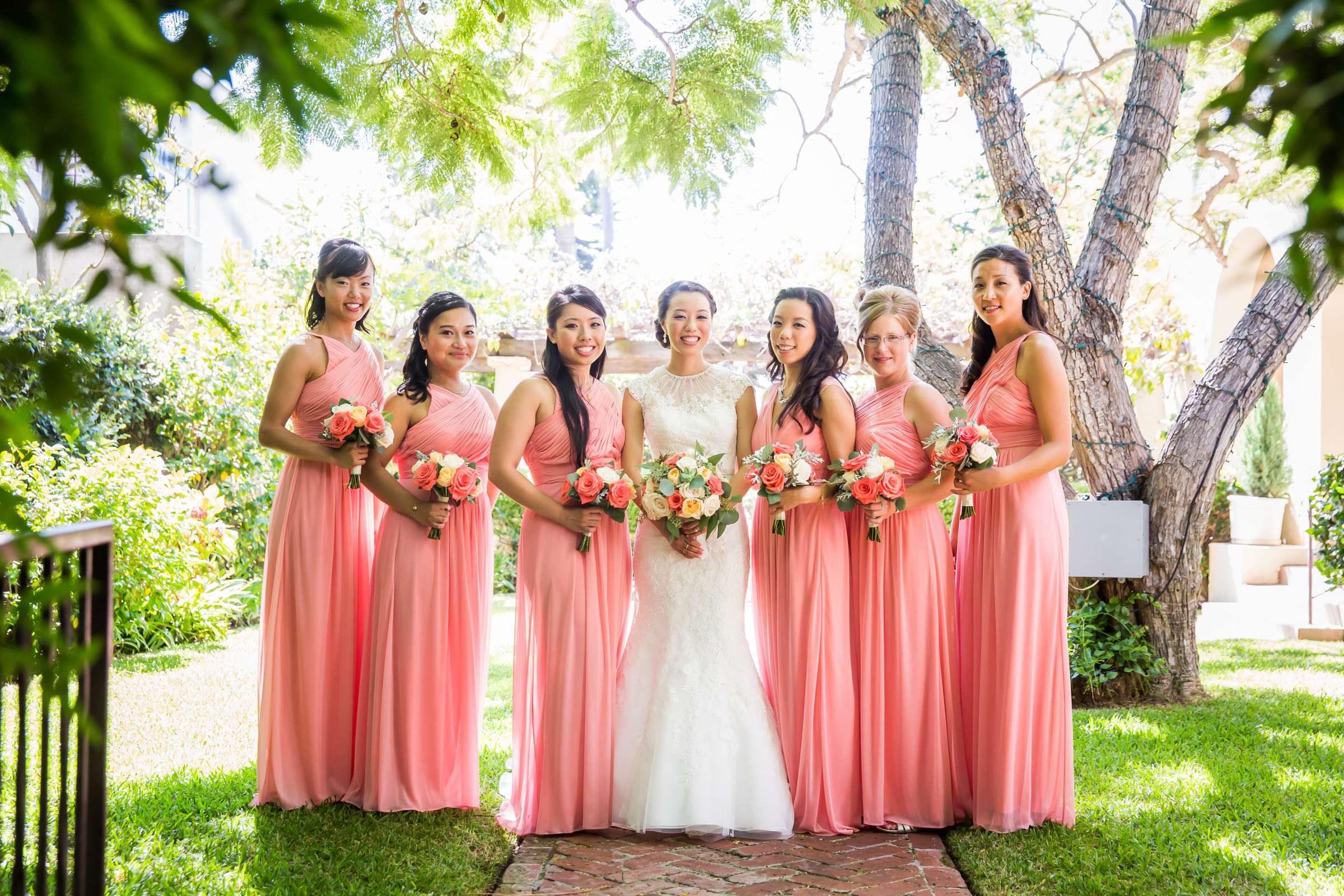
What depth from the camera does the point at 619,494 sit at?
14.7 feet

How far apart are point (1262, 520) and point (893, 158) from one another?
8019 mm

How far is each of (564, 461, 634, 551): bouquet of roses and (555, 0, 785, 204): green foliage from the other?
2.31 metres

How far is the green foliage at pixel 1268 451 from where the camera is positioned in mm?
13156

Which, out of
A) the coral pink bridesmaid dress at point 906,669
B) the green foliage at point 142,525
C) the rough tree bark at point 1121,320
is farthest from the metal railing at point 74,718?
the rough tree bark at point 1121,320

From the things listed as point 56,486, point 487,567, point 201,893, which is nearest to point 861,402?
point 487,567

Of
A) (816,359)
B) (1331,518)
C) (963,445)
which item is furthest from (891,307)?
(1331,518)

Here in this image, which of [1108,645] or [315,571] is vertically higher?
[315,571]

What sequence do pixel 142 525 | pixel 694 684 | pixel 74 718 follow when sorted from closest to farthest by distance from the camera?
pixel 74 718 < pixel 694 684 < pixel 142 525

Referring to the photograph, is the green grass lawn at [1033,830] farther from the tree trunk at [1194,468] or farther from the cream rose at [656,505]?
the cream rose at [656,505]

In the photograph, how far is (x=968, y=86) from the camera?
21.7 ft

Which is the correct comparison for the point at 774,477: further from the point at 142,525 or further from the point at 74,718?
the point at 142,525

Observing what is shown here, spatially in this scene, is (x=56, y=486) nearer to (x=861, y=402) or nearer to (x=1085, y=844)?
(x=861, y=402)

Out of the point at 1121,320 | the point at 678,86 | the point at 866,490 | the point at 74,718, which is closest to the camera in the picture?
the point at 74,718

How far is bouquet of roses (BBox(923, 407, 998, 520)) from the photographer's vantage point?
4387 mm
